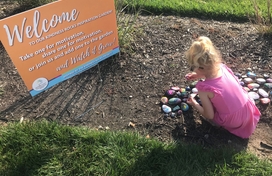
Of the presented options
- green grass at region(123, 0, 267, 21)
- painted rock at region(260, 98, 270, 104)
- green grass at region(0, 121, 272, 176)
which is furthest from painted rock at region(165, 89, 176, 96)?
green grass at region(123, 0, 267, 21)

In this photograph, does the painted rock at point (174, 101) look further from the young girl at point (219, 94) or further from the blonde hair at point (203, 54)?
the blonde hair at point (203, 54)

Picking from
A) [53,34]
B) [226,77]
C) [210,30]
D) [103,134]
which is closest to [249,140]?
[226,77]

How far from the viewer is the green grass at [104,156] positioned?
2141 millimetres

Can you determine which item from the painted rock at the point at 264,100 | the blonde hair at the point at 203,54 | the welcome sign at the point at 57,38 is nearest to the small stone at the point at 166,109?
the blonde hair at the point at 203,54

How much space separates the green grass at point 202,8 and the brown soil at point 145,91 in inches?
15.0

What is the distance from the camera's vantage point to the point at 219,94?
2133 millimetres

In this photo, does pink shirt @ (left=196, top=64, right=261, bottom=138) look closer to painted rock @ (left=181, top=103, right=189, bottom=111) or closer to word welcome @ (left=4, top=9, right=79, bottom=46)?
painted rock @ (left=181, top=103, right=189, bottom=111)

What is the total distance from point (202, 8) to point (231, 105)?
2.09m

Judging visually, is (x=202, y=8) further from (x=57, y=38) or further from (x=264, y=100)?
(x=57, y=38)

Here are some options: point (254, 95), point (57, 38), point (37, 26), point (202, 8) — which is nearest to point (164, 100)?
point (254, 95)

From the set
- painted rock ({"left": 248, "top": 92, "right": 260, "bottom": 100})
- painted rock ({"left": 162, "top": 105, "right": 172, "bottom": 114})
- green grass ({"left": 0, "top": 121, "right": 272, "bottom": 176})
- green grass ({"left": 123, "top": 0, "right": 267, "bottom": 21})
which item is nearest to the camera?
green grass ({"left": 0, "top": 121, "right": 272, "bottom": 176})

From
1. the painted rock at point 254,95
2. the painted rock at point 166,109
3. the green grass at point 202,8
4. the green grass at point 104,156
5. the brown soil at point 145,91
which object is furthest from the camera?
the green grass at point 202,8

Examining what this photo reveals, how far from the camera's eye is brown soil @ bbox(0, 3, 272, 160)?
2455 mm

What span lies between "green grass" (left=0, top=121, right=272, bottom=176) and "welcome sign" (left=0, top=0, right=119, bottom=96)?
0.45m
